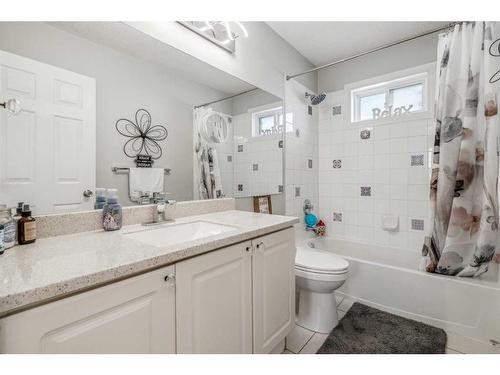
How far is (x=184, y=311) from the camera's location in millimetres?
814

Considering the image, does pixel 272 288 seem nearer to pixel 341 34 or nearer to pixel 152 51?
pixel 152 51

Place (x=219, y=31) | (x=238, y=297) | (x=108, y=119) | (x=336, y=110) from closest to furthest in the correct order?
(x=238, y=297) → (x=108, y=119) → (x=219, y=31) → (x=336, y=110)

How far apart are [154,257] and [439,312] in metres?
1.93

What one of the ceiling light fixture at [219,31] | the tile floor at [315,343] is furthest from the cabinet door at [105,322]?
the ceiling light fixture at [219,31]

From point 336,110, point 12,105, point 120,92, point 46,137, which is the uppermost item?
point 336,110

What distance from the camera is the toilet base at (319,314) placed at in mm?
1633

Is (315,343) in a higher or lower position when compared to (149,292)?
lower

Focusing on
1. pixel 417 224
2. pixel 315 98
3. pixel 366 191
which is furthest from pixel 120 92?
pixel 417 224

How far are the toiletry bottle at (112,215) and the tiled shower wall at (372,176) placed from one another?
220 cm

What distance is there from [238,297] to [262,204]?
1030 mm

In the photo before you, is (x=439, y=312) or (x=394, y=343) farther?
(x=439, y=312)
